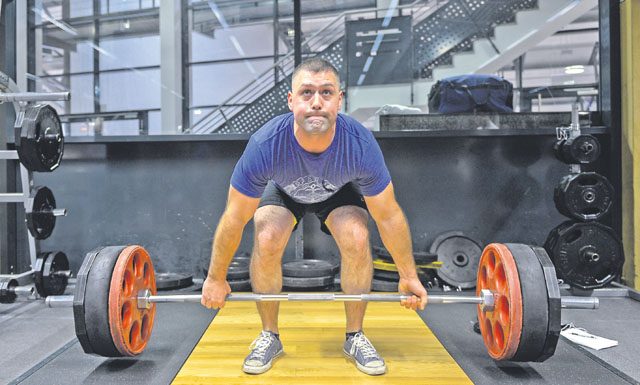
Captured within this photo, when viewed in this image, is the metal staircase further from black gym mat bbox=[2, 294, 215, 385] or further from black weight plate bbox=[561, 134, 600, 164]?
black gym mat bbox=[2, 294, 215, 385]

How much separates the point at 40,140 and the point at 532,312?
2276 millimetres

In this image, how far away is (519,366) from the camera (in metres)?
1.54

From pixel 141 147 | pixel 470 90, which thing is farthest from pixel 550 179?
pixel 141 147

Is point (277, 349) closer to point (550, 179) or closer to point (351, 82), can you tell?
point (550, 179)

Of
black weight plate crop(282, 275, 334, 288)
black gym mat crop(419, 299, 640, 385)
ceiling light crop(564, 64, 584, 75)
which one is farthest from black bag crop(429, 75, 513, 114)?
ceiling light crop(564, 64, 584, 75)

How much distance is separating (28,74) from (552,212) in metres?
3.54

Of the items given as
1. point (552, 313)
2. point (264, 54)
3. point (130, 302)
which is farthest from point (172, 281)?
point (264, 54)

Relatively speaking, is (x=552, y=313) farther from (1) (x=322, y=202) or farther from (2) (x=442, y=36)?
(2) (x=442, y=36)

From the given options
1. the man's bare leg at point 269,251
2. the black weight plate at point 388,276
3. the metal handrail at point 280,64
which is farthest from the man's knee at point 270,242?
the metal handrail at point 280,64

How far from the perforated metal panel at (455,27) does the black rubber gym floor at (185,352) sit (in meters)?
2.68

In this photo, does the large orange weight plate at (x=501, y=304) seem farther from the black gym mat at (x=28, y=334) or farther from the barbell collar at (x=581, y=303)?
the black gym mat at (x=28, y=334)

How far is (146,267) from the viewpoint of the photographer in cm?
166

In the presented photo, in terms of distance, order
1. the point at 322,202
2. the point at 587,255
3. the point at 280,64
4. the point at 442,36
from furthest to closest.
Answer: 1. the point at 280,64
2. the point at 442,36
3. the point at 587,255
4. the point at 322,202

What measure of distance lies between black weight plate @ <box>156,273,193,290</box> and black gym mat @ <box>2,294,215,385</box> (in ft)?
1.92
